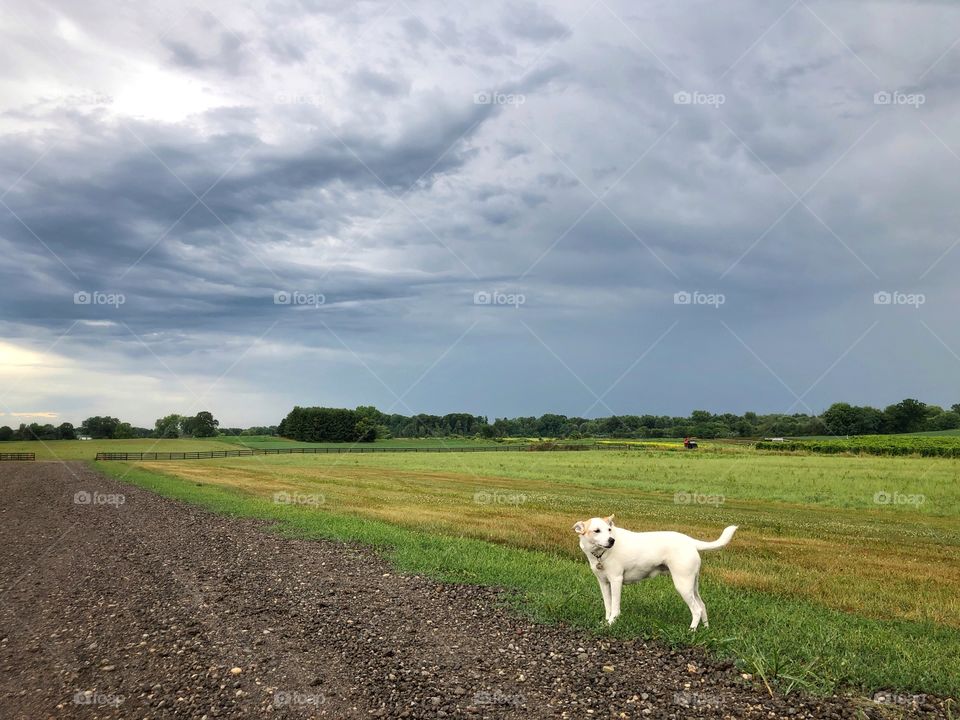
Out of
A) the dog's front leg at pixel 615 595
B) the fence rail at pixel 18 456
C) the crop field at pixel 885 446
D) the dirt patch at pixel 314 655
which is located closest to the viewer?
the dirt patch at pixel 314 655

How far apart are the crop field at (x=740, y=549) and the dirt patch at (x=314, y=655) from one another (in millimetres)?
839

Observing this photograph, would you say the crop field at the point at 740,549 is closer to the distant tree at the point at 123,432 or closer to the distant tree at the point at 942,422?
the distant tree at the point at 942,422

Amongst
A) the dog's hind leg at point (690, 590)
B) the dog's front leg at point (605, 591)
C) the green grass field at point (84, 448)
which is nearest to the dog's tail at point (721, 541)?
the dog's hind leg at point (690, 590)

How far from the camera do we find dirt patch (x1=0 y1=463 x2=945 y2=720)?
7301 mm

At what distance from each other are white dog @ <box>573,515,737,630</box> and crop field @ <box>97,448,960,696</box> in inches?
16.9

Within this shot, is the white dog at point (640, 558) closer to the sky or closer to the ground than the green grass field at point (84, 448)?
closer to the sky

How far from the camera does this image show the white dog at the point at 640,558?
30.8ft

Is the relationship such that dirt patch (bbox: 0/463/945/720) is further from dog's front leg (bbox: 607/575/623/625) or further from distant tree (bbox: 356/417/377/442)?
distant tree (bbox: 356/417/377/442)

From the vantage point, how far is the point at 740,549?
1817 cm

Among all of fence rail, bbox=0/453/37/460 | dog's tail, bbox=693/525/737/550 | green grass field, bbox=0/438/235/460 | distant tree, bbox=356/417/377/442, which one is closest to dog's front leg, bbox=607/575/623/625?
dog's tail, bbox=693/525/737/550

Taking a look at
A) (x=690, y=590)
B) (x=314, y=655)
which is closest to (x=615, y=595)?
(x=690, y=590)

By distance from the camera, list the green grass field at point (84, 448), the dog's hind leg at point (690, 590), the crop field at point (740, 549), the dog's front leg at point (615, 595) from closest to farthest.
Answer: the crop field at point (740, 549)
the dog's hind leg at point (690, 590)
the dog's front leg at point (615, 595)
the green grass field at point (84, 448)

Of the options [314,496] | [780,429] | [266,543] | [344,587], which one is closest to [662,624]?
[344,587]

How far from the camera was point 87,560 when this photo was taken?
15.5 meters
